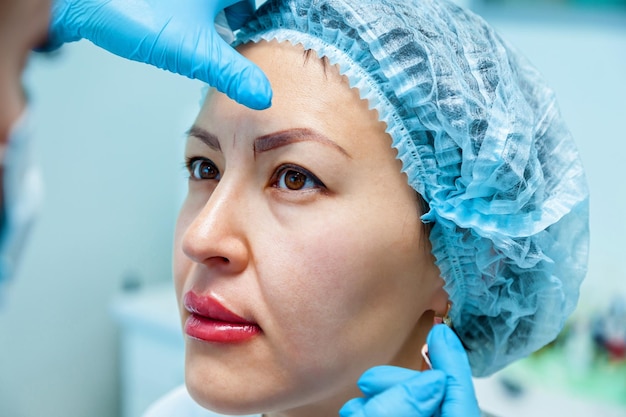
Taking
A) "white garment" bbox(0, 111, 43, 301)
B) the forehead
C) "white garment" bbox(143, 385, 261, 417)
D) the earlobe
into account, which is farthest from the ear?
"white garment" bbox(0, 111, 43, 301)

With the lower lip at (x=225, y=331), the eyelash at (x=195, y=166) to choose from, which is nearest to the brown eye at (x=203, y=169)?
the eyelash at (x=195, y=166)

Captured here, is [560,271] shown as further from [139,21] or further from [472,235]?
[139,21]

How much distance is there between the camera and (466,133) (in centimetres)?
100

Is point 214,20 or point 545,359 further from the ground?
point 214,20

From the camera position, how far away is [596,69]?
6.39 feet

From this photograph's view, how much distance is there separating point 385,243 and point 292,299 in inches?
6.3

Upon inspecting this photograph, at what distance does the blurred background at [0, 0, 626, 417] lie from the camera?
1813 millimetres

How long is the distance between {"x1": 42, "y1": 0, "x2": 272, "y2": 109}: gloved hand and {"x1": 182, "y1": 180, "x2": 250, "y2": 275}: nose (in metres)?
0.15

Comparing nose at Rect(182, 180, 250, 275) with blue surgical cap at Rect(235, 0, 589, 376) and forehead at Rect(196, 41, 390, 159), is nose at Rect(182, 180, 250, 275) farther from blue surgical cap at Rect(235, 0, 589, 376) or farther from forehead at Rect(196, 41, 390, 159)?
blue surgical cap at Rect(235, 0, 589, 376)

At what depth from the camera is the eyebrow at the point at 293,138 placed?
1004 millimetres

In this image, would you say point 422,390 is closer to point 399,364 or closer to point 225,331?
point 399,364

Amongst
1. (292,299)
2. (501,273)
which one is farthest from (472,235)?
(292,299)

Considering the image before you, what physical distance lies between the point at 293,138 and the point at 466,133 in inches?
9.6

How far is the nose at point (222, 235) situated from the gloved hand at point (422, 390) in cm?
25
